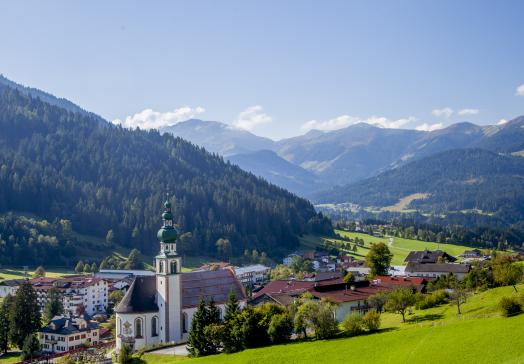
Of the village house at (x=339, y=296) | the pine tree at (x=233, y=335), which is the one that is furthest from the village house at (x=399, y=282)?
the pine tree at (x=233, y=335)

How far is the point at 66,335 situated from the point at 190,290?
2201 cm

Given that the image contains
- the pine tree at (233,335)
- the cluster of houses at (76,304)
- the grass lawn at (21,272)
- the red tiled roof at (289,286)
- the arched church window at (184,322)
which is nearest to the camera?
the pine tree at (233,335)

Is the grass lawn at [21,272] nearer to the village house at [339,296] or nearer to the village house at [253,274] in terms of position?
the village house at [253,274]

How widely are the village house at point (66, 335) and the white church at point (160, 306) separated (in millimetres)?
15299

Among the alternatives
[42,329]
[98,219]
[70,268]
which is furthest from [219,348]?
[98,219]

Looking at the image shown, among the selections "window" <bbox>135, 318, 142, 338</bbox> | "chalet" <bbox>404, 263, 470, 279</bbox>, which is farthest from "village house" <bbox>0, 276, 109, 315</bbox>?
"chalet" <bbox>404, 263, 470, 279</bbox>

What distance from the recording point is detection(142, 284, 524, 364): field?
1890 inches

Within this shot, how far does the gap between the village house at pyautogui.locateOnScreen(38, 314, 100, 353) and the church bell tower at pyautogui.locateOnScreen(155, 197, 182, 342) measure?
62.7 feet

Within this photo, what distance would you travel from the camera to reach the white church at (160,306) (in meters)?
76.1

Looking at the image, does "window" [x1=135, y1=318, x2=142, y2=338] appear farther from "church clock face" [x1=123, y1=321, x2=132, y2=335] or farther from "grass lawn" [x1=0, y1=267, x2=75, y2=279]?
"grass lawn" [x1=0, y1=267, x2=75, y2=279]

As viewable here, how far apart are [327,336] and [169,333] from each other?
22917 millimetres

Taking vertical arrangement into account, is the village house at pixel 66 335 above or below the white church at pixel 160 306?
below

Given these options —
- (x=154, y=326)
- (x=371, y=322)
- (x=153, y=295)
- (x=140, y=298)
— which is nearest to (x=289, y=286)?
(x=153, y=295)

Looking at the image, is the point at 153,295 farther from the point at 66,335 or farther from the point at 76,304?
the point at 76,304
